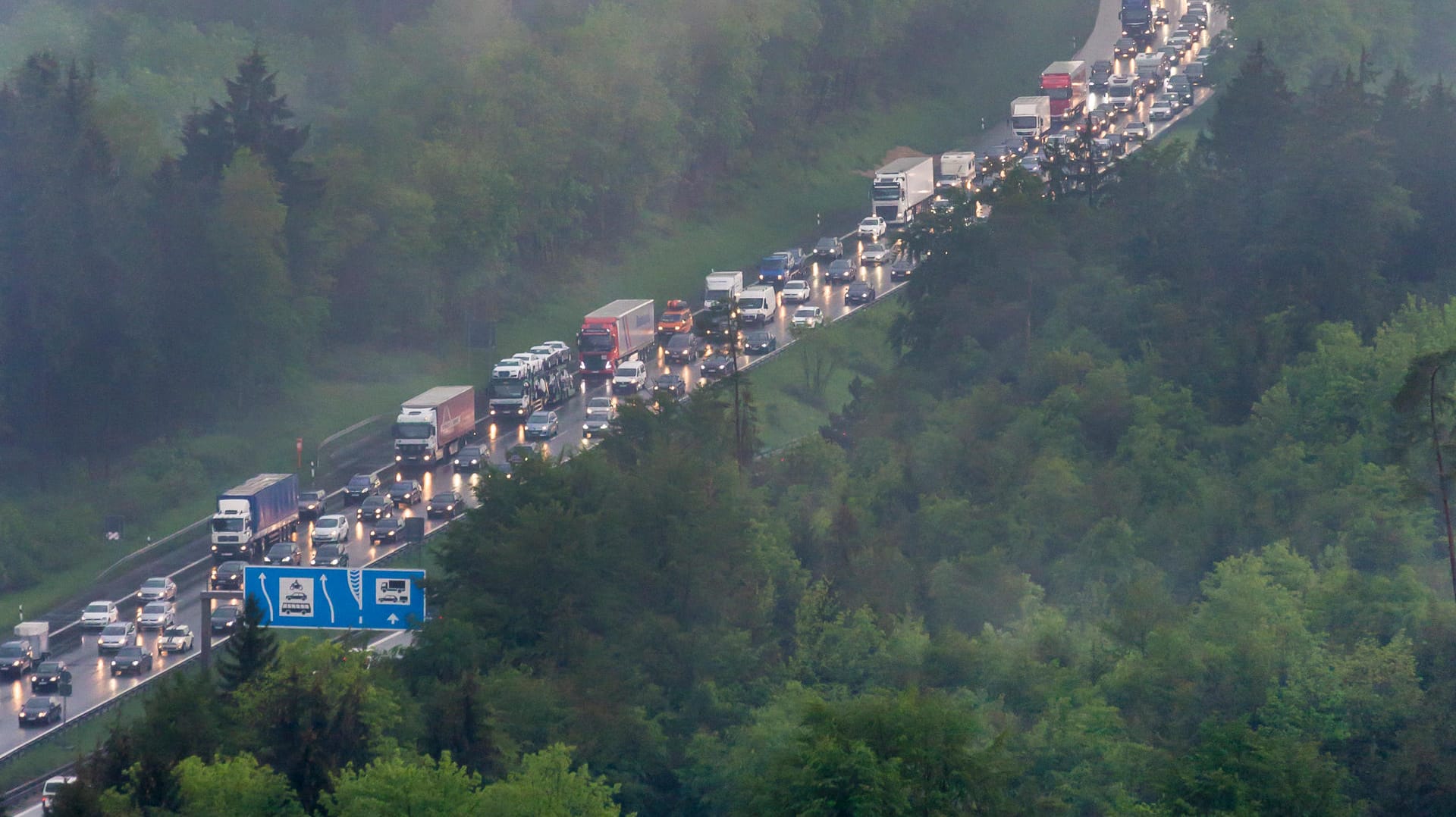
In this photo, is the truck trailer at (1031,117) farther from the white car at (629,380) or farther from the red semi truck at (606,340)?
the white car at (629,380)

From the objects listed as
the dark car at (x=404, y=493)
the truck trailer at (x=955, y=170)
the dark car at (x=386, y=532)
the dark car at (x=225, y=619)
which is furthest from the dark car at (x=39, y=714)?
the truck trailer at (x=955, y=170)

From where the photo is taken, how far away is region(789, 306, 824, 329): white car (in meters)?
115

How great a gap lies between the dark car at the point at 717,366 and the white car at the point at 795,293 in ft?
46.4

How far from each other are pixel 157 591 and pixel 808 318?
45281 mm

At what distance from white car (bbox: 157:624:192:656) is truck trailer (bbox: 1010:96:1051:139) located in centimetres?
8570

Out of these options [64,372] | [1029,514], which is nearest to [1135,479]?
[1029,514]

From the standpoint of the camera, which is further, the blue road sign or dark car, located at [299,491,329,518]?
dark car, located at [299,491,329,518]

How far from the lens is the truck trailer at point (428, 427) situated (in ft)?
311

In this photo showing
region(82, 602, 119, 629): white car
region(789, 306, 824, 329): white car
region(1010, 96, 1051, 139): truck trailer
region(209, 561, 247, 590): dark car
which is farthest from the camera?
region(1010, 96, 1051, 139): truck trailer

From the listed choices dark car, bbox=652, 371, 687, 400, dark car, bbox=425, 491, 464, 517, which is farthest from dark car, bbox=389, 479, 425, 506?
dark car, bbox=652, 371, 687, 400

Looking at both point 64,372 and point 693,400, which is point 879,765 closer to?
point 693,400

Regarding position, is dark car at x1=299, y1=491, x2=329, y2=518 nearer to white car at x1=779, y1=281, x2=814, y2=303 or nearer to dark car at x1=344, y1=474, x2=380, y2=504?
dark car at x1=344, y1=474, x2=380, y2=504

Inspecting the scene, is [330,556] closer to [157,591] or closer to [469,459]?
[157,591]

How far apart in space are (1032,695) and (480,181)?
66.2 metres
